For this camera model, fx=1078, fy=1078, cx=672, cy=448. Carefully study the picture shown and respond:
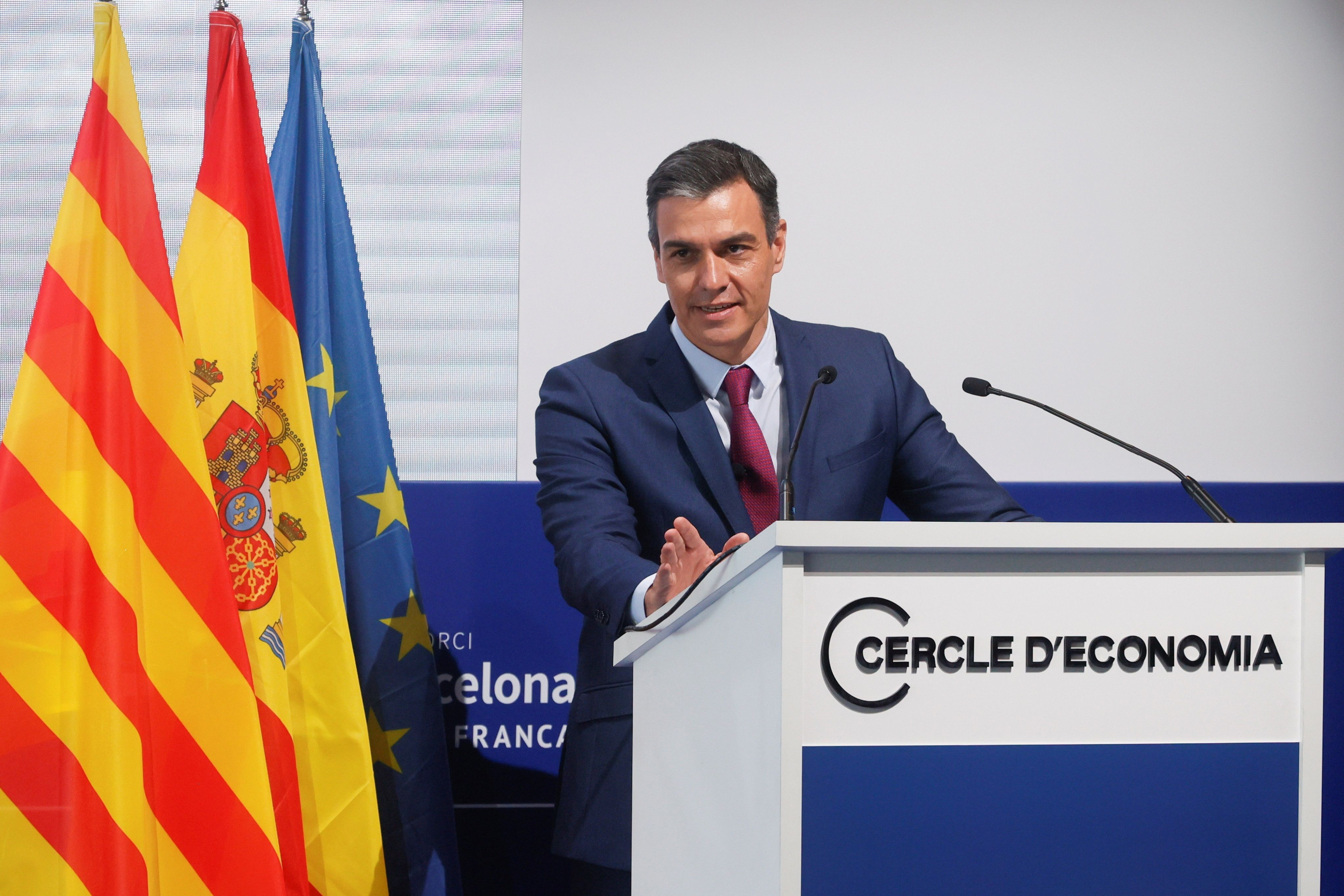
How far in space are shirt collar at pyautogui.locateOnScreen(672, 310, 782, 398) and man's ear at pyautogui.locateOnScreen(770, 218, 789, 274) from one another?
173mm

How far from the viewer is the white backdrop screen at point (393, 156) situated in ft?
9.70

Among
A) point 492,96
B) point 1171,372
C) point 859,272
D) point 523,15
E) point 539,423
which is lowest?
point 539,423

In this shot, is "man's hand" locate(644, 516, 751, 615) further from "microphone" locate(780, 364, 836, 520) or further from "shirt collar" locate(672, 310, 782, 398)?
"shirt collar" locate(672, 310, 782, 398)

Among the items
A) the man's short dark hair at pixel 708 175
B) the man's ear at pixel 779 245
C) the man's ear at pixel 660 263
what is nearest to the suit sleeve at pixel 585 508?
the man's ear at pixel 660 263

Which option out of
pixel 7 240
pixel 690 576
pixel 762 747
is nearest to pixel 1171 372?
pixel 690 576

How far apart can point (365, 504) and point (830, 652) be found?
1678 mm

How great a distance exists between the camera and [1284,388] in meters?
3.12

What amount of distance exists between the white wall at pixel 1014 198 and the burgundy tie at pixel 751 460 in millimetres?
918

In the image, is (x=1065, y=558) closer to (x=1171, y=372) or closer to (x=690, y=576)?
(x=690, y=576)

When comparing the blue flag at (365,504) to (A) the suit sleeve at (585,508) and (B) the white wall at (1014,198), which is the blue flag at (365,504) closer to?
(A) the suit sleeve at (585,508)

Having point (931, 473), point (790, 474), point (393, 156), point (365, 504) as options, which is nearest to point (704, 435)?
point (931, 473)

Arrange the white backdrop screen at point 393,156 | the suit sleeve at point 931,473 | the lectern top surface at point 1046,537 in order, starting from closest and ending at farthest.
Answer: the lectern top surface at point 1046,537, the suit sleeve at point 931,473, the white backdrop screen at point 393,156

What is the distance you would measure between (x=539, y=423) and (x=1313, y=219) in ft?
7.92

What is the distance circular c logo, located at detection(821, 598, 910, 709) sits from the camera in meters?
0.98
